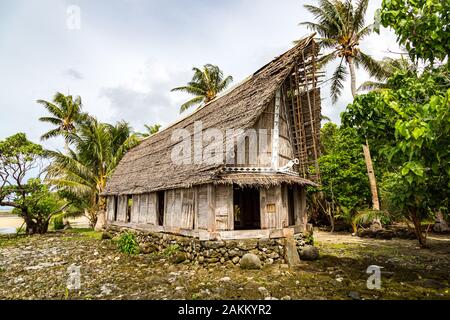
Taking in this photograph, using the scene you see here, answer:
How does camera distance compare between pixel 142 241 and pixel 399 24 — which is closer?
pixel 399 24

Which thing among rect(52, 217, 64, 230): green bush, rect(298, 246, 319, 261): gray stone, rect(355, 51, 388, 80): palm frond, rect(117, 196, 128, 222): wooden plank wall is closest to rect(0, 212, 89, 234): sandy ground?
rect(52, 217, 64, 230): green bush

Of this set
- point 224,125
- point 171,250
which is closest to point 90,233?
point 171,250

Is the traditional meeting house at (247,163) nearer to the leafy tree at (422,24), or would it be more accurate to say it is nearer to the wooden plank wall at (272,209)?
the wooden plank wall at (272,209)

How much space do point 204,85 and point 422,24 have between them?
20364 millimetres

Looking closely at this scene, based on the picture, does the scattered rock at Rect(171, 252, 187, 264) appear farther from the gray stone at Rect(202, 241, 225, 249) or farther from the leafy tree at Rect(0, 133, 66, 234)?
the leafy tree at Rect(0, 133, 66, 234)

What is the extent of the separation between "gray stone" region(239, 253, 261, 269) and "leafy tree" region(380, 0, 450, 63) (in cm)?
658

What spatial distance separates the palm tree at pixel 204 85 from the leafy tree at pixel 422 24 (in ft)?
63.4

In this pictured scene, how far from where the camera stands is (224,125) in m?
10.2

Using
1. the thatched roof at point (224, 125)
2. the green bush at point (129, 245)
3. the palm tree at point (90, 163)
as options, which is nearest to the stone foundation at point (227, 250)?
the thatched roof at point (224, 125)

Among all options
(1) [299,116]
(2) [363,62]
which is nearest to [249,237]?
(1) [299,116]

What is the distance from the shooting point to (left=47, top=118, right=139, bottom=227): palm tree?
1869 cm

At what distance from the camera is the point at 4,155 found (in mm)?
15969
